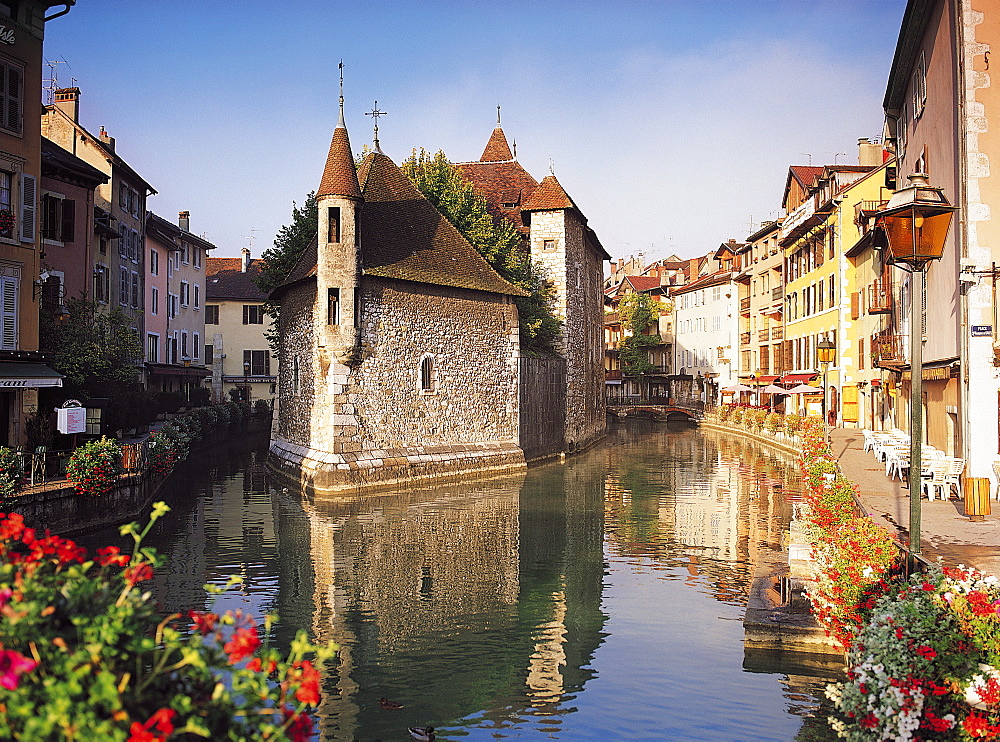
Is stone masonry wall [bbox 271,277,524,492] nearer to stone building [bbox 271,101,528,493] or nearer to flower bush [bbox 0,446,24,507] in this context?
stone building [bbox 271,101,528,493]

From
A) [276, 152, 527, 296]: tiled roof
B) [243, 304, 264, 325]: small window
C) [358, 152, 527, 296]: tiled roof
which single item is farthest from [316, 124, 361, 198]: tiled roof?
[243, 304, 264, 325]: small window

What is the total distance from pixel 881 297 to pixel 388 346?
1719cm

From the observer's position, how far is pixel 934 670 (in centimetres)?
530

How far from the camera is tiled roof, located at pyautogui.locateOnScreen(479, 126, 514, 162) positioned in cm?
4616

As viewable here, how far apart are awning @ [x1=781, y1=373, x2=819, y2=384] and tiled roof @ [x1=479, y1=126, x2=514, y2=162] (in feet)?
61.9

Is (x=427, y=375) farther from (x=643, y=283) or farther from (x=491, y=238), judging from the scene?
(x=643, y=283)

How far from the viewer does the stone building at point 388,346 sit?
916 inches

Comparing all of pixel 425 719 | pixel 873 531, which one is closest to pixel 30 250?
pixel 425 719

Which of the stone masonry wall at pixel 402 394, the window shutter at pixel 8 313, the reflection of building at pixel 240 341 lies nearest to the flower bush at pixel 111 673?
the window shutter at pixel 8 313

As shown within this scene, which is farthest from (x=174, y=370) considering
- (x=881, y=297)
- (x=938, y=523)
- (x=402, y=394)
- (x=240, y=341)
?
(x=938, y=523)

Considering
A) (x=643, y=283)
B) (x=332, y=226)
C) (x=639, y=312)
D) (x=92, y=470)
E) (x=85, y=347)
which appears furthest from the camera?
(x=643, y=283)

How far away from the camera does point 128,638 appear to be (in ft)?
10.3

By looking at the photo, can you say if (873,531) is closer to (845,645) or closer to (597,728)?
(845,645)

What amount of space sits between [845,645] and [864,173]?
1391 inches
